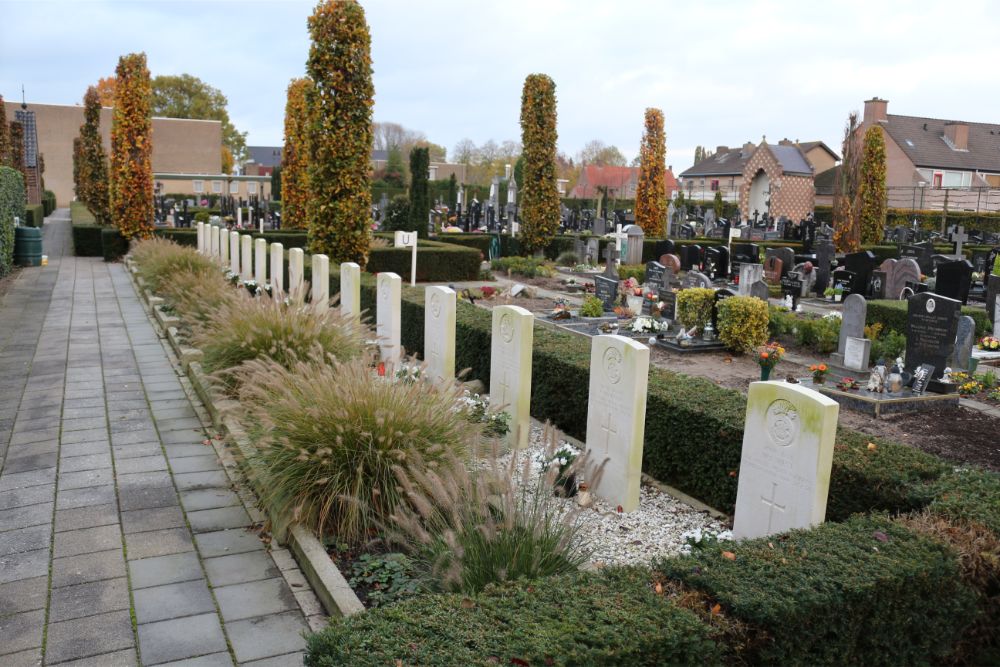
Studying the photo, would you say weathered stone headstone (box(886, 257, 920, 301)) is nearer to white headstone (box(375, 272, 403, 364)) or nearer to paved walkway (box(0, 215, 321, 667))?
white headstone (box(375, 272, 403, 364))

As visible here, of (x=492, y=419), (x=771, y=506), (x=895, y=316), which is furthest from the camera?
(x=895, y=316)

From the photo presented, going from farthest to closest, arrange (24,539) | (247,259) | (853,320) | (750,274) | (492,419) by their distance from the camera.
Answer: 1. (247,259)
2. (750,274)
3. (853,320)
4. (492,419)
5. (24,539)

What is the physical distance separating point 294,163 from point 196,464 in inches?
767

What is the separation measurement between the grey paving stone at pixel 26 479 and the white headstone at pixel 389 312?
10.6 ft

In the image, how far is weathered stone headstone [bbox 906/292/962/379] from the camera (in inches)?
303

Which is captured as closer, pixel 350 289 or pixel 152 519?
pixel 152 519

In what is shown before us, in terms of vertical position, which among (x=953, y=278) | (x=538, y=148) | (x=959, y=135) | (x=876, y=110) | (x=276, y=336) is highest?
(x=876, y=110)

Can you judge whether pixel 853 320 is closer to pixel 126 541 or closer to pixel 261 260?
pixel 126 541

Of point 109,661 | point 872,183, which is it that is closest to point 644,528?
point 109,661

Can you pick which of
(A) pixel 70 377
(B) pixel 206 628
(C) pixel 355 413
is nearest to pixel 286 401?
(C) pixel 355 413

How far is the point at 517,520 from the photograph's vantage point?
357 centimetres

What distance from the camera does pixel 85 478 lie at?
571cm

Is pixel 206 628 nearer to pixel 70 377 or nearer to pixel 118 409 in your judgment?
pixel 118 409

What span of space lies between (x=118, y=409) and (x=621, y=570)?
19.9ft
